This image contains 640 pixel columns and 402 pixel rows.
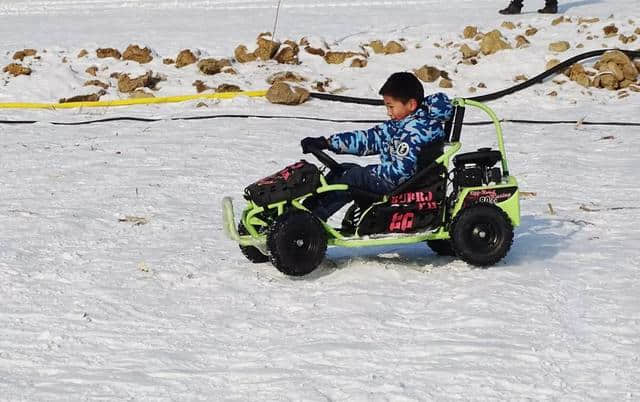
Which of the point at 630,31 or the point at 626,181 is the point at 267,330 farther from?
the point at 630,31

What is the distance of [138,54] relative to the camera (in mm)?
14383

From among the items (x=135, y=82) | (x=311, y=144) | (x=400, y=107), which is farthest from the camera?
(x=135, y=82)

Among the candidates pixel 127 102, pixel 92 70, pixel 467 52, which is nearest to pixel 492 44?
pixel 467 52

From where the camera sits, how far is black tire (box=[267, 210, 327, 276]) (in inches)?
236

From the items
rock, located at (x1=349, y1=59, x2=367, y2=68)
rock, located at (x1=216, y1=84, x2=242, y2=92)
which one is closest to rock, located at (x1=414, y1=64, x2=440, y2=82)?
rock, located at (x1=349, y1=59, x2=367, y2=68)

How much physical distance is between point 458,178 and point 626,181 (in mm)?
3049

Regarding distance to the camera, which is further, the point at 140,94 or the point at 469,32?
the point at 469,32

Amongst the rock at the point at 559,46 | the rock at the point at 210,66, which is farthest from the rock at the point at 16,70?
the rock at the point at 559,46

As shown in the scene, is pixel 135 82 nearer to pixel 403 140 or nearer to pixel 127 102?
pixel 127 102

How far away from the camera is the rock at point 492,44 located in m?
14.6

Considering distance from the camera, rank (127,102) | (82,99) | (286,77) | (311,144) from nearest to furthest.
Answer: (311,144), (127,102), (82,99), (286,77)

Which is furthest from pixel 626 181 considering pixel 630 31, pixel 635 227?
pixel 630 31

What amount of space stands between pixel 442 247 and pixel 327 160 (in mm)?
1030

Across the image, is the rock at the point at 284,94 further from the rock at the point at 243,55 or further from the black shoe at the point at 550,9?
the black shoe at the point at 550,9
